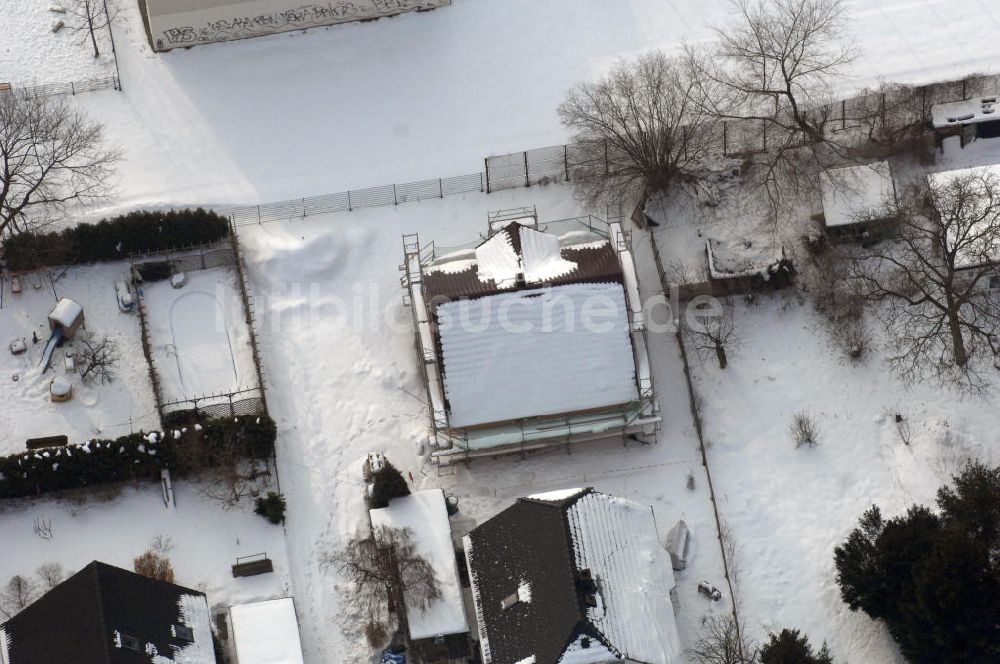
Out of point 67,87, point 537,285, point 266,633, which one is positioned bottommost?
point 266,633

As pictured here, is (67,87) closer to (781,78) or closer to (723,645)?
(781,78)

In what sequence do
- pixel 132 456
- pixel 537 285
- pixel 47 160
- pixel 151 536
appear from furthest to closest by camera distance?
pixel 47 160, pixel 537 285, pixel 132 456, pixel 151 536

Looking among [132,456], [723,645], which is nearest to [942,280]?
[723,645]

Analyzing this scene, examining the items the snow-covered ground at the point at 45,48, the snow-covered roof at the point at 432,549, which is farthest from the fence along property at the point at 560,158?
the snow-covered roof at the point at 432,549

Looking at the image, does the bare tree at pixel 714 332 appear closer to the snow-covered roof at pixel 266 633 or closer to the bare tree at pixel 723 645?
the bare tree at pixel 723 645

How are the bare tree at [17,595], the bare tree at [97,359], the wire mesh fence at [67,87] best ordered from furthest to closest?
the wire mesh fence at [67,87] < the bare tree at [97,359] < the bare tree at [17,595]

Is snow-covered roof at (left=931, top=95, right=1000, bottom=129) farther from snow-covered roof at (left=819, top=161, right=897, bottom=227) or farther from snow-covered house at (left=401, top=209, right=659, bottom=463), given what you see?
snow-covered house at (left=401, top=209, right=659, bottom=463)

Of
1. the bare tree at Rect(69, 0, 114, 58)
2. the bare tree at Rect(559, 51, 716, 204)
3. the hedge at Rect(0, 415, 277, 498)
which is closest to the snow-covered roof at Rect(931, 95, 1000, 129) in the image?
the bare tree at Rect(559, 51, 716, 204)
